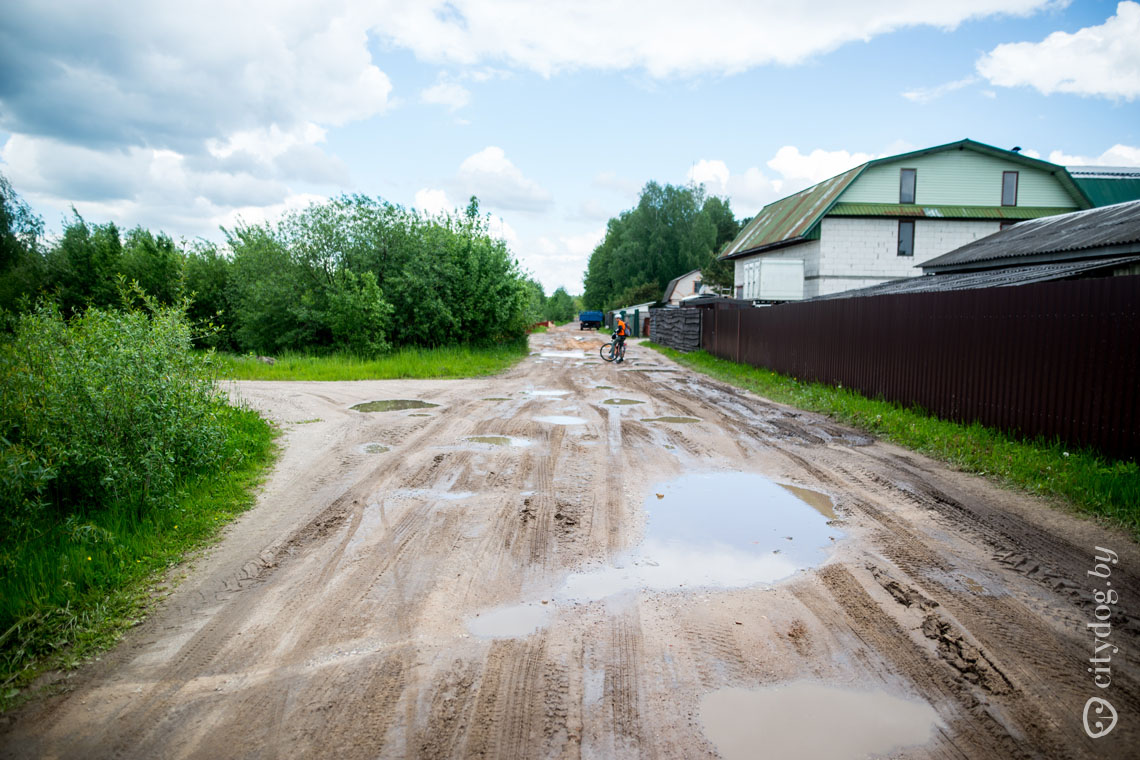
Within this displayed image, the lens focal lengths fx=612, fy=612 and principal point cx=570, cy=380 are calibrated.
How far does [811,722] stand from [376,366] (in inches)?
660

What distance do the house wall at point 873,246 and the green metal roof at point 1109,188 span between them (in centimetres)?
572

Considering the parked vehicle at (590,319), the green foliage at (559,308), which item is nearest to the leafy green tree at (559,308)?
the green foliage at (559,308)

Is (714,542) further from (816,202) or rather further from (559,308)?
(559,308)

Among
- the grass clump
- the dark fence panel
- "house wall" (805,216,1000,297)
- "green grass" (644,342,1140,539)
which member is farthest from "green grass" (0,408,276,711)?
"house wall" (805,216,1000,297)

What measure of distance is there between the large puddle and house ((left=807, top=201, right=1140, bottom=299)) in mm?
5774

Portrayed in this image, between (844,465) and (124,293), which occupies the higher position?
(124,293)

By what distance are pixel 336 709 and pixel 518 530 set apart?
223 centimetres

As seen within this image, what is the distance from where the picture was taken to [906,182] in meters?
27.1

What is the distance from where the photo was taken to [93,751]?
2.44 metres

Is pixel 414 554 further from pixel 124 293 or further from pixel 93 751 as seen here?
pixel 124 293

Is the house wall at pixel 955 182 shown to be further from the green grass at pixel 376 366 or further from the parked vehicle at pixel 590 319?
the parked vehicle at pixel 590 319

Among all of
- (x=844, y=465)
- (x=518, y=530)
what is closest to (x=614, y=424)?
(x=844, y=465)

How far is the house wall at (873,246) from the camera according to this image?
88.9ft

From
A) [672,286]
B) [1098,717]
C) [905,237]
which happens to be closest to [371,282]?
[1098,717]
